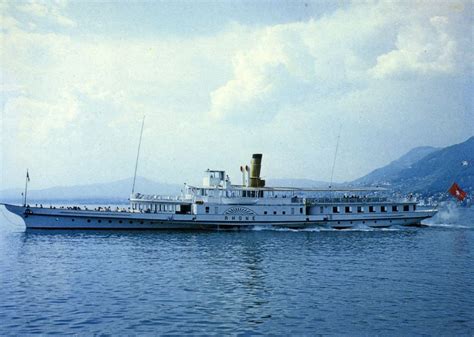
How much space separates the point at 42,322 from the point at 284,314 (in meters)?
10.8

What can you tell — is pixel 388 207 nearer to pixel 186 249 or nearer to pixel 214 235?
pixel 214 235

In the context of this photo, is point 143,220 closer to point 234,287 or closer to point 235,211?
point 235,211

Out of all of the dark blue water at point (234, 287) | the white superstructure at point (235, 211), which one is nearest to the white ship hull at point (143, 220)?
the white superstructure at point (235, 211)

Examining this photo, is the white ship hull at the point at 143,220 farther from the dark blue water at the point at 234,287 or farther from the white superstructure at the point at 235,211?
the dark blue water at the point at 234,287

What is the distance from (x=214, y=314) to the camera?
831 inches

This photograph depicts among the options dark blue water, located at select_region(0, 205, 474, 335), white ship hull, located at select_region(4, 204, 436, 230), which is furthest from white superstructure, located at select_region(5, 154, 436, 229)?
dark blue water, located at select_region(0, 205, 474, 335)

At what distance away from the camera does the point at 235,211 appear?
5641 cm

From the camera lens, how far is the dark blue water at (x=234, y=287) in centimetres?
1991

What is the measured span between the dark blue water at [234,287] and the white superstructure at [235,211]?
824cm

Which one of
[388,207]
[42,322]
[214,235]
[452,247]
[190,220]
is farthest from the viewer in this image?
[388,207]

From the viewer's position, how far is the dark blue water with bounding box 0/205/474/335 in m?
19.9

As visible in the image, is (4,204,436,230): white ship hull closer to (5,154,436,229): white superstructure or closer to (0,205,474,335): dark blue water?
(5,154,436,229): white superstructure

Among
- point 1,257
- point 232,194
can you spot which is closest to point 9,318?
point 1,257

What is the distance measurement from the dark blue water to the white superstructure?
27.0 feet
